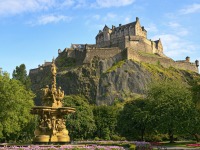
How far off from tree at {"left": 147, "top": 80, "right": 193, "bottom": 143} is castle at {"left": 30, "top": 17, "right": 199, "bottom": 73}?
64.0m

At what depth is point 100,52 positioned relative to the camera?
11062cm

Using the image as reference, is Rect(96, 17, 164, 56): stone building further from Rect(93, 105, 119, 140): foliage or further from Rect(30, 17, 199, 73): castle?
Rect(93, 105, 119, 140): foliage

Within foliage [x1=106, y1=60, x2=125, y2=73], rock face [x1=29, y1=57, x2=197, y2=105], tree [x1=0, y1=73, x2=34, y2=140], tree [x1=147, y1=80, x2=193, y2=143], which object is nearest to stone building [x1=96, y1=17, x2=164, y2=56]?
foliage [x1=106, y1=60, x2=125, y2=73]

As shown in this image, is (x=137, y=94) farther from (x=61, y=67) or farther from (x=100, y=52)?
(x=61, y=67)

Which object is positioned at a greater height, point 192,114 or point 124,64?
point 124,64

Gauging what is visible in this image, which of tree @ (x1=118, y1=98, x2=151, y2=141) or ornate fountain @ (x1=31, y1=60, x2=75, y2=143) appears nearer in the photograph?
ornate fountain @ (x1=31, y1=60, x2=75, y2=143)

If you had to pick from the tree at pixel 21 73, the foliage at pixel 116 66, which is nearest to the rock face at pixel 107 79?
the foliage at pixel 116 66

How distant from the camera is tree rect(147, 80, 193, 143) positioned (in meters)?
40.4

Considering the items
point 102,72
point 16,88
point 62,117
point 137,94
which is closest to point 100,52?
point 102,72

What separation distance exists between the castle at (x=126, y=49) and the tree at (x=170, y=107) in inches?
2520

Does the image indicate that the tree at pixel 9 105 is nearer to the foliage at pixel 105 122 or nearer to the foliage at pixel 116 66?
the foliage at pixel 105 122

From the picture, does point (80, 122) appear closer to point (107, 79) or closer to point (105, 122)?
point (105, 122)

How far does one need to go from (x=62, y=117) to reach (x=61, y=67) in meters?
86.7

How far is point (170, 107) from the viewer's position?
41500 millimetres
